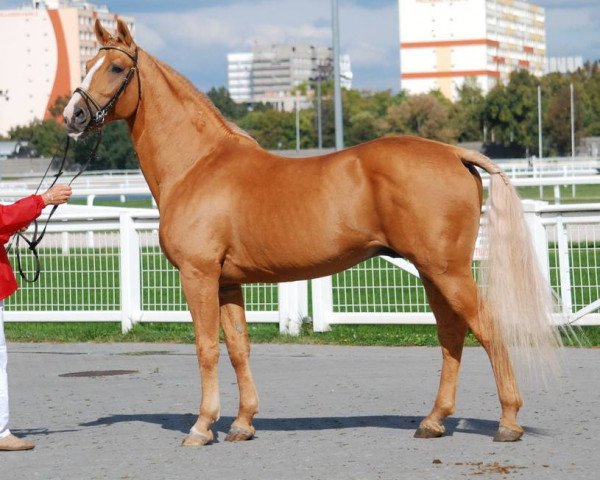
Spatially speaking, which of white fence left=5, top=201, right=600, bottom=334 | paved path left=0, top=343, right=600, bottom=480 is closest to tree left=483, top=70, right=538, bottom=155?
white fence left=5, top=201, right=600, bottom=334

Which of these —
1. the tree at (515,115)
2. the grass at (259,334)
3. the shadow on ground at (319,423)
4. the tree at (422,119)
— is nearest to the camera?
the shadow on ground at (319,423)

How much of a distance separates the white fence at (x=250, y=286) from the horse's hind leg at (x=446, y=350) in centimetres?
466

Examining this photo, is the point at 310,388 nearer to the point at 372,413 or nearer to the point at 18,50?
the point at 372,413

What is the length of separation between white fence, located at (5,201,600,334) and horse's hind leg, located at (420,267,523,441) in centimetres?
Result: 495

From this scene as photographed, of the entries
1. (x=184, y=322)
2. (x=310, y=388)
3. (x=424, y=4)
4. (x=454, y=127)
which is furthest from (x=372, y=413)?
(x=424, y=4)

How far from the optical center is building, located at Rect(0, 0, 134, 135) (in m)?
182

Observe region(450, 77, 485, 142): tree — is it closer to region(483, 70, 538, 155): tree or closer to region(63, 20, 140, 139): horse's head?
region(483, 70, 538, 155): tree

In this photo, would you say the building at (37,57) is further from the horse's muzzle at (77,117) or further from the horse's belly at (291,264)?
the horse's belly at (291,264)

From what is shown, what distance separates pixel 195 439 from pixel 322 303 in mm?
6006

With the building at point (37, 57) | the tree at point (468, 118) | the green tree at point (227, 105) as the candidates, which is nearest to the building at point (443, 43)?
the green tree at point (227, 105)

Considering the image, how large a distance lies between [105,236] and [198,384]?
469 centimetres

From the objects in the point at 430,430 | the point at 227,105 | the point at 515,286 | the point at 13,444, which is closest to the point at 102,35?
the point at 13,444

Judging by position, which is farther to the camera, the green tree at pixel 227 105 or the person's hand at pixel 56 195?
the green tree at pixel 227 105

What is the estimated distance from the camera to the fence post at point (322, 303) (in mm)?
14383
